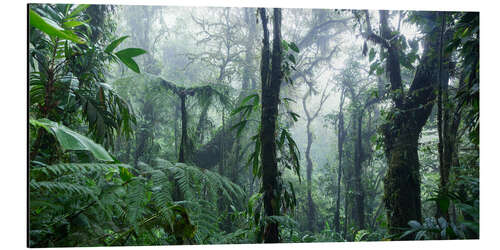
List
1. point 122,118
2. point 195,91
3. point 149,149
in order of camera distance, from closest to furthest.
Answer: point 122,118 → point 149,149 → point 195,91

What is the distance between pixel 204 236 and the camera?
170cm

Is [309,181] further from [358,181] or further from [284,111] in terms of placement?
[284,111]

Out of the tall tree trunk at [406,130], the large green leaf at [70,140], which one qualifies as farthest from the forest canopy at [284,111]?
the large green leaf at [70,140]

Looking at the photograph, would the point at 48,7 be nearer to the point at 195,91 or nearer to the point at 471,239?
the point at 195,91

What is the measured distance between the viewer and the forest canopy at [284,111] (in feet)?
6.23

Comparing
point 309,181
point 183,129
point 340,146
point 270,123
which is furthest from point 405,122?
point 183,129

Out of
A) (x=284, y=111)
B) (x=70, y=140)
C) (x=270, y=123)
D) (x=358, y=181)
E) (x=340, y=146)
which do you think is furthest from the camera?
(x=358, y=181)

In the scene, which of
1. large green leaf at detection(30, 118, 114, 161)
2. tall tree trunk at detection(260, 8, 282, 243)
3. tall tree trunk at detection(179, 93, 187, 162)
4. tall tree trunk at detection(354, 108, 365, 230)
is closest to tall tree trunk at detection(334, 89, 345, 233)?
tall tree trunk at detection(354, 108, 365, 230)

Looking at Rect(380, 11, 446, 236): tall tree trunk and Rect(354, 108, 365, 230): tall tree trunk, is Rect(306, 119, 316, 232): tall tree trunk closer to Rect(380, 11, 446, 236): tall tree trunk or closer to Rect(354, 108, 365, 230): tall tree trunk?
Rect(354, 108, 365, 230): tall tree trunk

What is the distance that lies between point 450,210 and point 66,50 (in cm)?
246

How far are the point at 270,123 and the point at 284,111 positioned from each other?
226 mm

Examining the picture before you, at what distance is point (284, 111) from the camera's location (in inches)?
91.8
